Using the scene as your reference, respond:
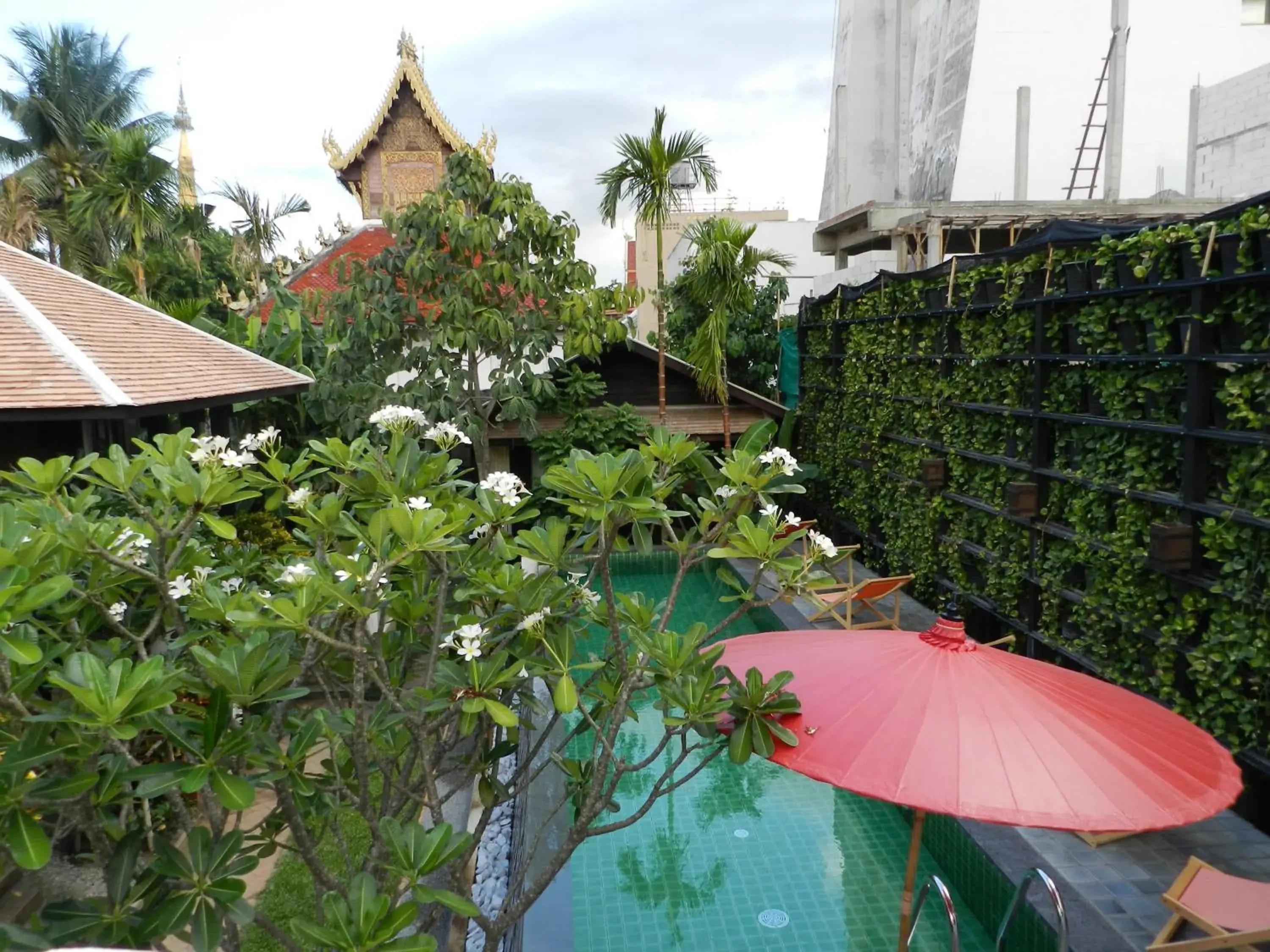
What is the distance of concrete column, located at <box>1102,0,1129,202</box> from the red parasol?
8.95 meters

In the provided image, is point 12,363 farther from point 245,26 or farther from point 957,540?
point 957,540

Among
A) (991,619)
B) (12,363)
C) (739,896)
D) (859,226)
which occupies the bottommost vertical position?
(739,896)

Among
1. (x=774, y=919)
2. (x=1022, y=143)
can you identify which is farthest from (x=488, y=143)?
(x=774, y=919)

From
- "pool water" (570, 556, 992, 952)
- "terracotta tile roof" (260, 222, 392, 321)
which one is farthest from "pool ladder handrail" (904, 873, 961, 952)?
"terracotta tile roof" (260, 222, 392, 321)

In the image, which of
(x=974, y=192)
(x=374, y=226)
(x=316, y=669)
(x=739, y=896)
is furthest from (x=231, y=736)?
(x=374, y=226)

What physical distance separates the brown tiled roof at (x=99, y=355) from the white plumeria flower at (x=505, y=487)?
4.11 metres

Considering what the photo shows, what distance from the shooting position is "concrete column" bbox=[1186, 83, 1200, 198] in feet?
38.9

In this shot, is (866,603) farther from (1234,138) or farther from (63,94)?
(63,94)

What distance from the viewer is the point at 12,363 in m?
5.70

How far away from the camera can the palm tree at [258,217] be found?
19078 millimetres

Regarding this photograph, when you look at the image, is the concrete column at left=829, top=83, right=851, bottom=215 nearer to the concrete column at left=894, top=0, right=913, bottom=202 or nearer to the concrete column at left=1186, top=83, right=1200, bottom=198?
the concrete column at left=894, top=0, right=913, bottom=202

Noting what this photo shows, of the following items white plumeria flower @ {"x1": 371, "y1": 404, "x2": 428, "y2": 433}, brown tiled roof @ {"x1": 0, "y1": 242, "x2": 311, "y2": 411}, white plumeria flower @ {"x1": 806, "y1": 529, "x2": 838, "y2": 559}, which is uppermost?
brown tiled roof @ {"x1": 0, "y1": 242, "x2": 311, "y2": 411}

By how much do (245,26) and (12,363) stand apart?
2.65 m

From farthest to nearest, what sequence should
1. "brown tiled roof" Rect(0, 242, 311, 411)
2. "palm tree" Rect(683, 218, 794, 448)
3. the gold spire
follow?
the gold spire → "palm tree" Rect(683, 218, 794, 448) → "brown tiled roof" Rect(0, 242, 311, 411)
